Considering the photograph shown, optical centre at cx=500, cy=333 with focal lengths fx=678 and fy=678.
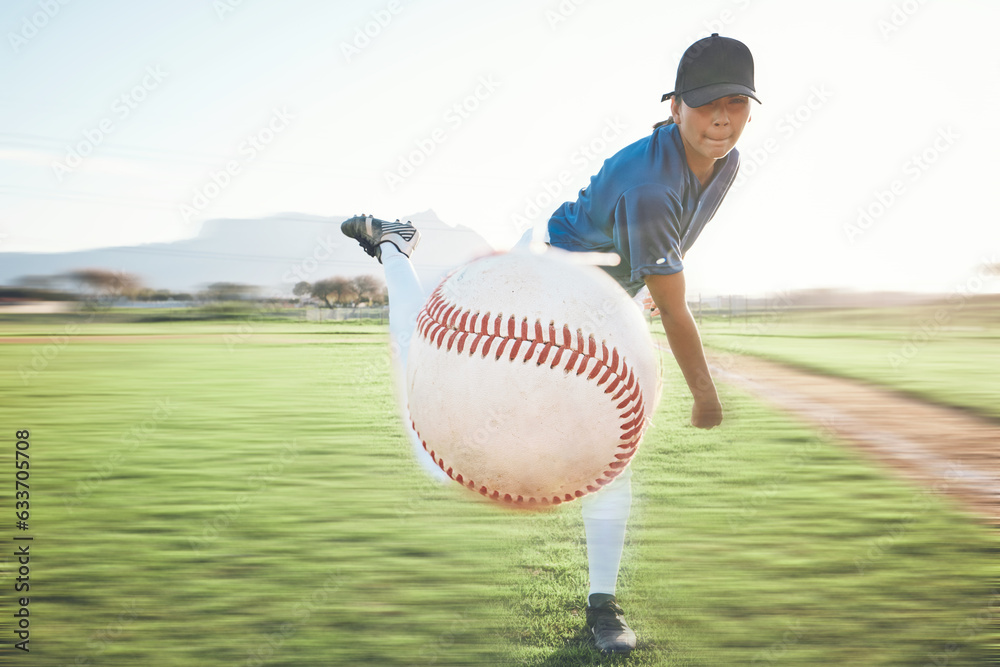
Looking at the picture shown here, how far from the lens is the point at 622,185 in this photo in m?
2.30

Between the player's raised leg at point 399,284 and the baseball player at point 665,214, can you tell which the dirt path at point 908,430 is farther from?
the player's raised leg at point 399,284

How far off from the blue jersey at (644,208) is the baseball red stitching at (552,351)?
304mm

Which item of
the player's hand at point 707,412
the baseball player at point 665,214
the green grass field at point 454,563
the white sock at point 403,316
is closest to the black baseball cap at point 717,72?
the baseball player at point 665,214

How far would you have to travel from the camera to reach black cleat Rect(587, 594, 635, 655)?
7.88ft

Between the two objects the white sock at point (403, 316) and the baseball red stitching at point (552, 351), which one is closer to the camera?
the baseball red stitching at point (552, 351)

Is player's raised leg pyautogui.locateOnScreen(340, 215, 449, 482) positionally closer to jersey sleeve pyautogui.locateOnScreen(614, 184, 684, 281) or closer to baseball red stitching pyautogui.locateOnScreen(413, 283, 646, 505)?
baseball red stitching pyautogui.locateOnScreen(413, 283, 646, 505)

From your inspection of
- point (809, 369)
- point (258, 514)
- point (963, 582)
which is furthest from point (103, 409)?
point (809, 369)

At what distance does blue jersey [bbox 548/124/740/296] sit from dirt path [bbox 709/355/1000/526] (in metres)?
2.94

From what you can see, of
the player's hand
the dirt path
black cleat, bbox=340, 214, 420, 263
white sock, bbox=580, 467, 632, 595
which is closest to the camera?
the player's hand

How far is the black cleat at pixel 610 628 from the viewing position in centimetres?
240

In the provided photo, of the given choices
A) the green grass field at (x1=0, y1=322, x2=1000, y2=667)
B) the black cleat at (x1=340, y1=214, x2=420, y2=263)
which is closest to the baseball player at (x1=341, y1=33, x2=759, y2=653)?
the green grass field at (x1=0, y1=322, x2=1000, y2=667)

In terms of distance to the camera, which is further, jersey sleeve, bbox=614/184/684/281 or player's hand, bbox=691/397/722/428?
player's hand, bbox=691/397/722/428

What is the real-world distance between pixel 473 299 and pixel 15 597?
2.34 meters

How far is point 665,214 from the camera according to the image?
7.18 ft
